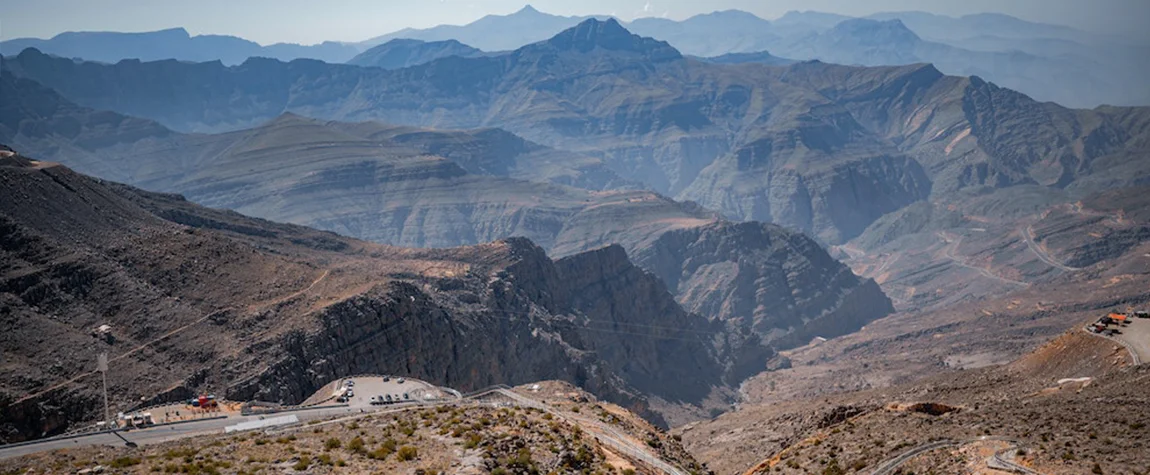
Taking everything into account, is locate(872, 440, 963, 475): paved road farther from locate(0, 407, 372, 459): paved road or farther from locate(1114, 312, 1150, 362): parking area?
locate(0, 407, 372, 459): paved road

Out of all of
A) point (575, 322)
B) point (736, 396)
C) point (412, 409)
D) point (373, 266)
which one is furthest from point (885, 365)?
point (412, 409)

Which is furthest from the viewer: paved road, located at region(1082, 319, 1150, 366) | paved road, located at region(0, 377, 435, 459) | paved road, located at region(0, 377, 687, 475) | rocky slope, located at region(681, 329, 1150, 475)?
paved road, located at region(1082, 319, 1150, 366)

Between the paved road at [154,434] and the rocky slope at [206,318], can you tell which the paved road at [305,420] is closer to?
the paved road at [154,434]

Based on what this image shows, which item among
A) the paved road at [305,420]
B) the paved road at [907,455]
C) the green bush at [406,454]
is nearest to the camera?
the green bush at [406,454]

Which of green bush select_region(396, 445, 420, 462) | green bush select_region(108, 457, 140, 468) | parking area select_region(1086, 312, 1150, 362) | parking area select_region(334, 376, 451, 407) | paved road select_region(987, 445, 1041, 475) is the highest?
green bush select_region(108, 457, 140, 468)

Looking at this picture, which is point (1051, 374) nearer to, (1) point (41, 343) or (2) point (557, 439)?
(2) point (557, 439)

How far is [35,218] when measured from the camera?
83.4 metres

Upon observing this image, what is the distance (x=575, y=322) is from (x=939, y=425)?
109516 mm

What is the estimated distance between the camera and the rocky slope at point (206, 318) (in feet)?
237

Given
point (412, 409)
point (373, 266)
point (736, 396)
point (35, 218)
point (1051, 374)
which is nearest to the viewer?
point (412, 409)

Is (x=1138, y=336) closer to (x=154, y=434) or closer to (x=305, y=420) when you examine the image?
(x=305, y=420)

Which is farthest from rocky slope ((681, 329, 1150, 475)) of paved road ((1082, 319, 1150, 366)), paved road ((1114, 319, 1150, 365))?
paved road ((1114, 319, 1150, 365))

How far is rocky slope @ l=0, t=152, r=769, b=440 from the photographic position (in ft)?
237

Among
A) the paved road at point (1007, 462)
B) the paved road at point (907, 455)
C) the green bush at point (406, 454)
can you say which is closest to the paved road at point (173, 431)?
the green bush at point (406, 454)
